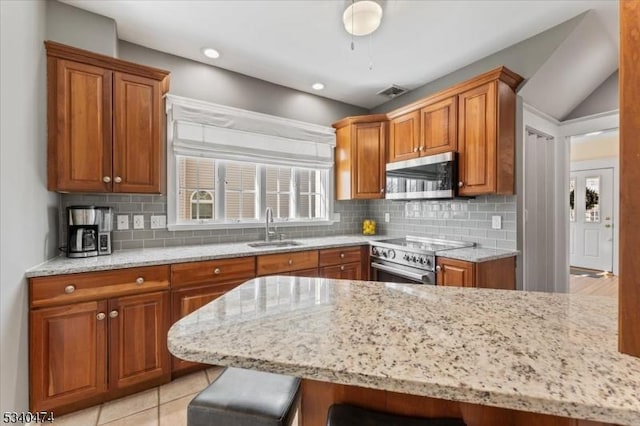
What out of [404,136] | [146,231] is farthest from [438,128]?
[146,231]

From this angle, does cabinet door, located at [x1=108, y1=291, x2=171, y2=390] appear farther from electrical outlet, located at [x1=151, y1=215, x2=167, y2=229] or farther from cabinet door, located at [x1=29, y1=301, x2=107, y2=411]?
electrical outlet, located at [x1=151, y1=215, x2=167, y2=229]

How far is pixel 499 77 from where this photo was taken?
2.33 metres

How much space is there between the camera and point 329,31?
7.60 feet

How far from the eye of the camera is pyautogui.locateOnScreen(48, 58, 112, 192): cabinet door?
190 centimetres

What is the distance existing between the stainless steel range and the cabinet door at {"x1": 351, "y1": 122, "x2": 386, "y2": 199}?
0.71 m

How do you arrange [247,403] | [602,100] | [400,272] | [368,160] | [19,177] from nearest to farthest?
1. [247,403]
2. [19,177]
3. [400,272]
4. [602,100]
5. [368,160]

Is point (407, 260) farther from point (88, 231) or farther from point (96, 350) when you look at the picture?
point (88, 231)

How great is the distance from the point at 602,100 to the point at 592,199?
376cm

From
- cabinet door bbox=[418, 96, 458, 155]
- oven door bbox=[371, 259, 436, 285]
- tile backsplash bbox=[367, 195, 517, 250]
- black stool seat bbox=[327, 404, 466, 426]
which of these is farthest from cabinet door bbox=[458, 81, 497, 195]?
Answer: black stool seat bbox=[327, 404, 466, 426]

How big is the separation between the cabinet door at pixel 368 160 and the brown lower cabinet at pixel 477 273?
1.28 m

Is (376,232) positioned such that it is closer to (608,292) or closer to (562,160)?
(562,160)

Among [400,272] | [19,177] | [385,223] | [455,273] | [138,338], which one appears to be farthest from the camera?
[385,223]

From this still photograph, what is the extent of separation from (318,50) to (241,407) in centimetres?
273

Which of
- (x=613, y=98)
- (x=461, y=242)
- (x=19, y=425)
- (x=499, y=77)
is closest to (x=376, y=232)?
(x=461, y=242)
